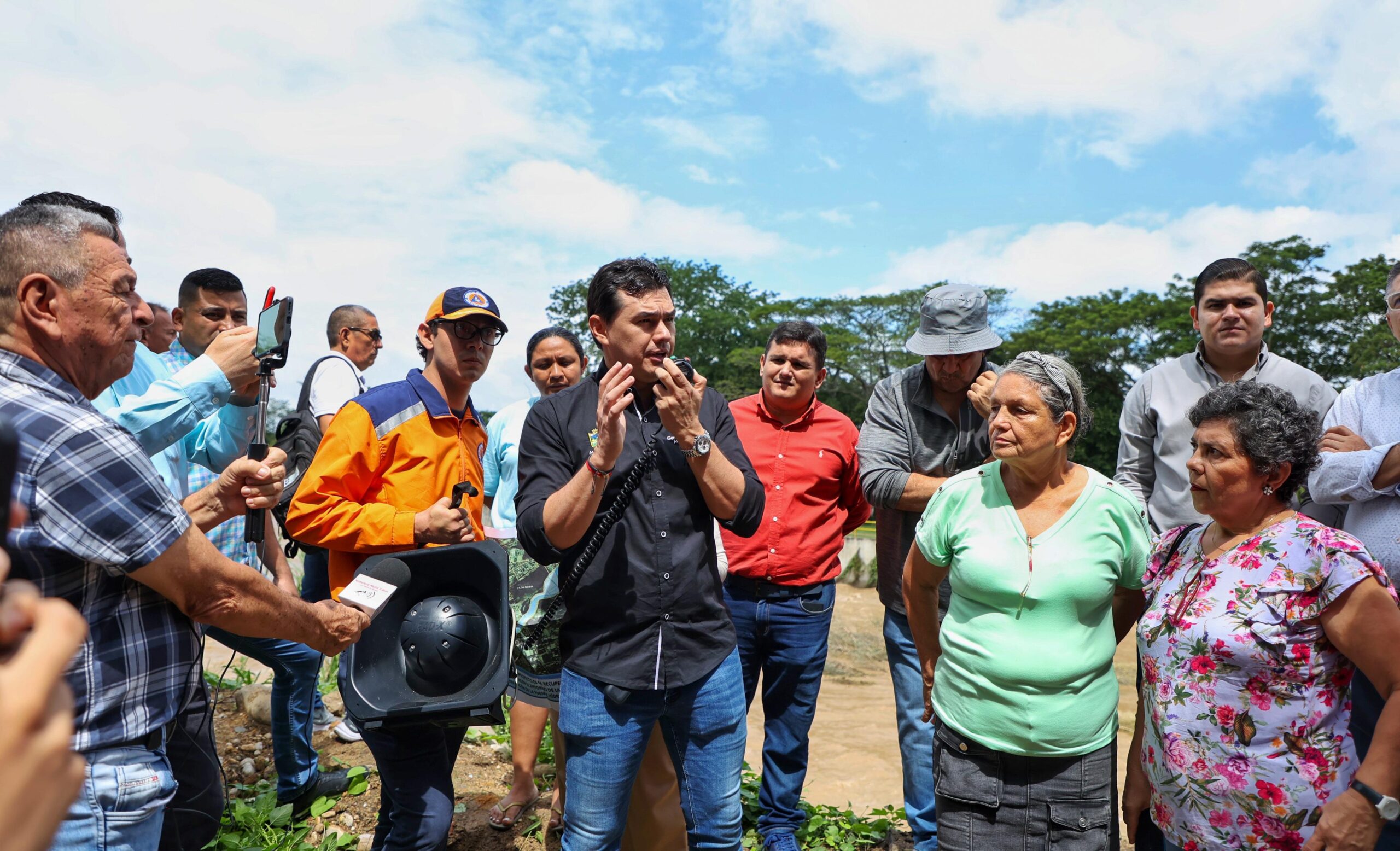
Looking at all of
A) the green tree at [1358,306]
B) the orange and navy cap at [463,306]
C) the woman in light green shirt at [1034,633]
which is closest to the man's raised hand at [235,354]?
the orange and navy cap at [463,306]

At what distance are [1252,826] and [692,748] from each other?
1.59 metres

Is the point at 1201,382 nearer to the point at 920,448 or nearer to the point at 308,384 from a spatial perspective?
the point at 920,448

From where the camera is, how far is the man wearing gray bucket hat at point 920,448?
3.91m

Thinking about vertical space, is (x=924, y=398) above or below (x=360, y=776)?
above

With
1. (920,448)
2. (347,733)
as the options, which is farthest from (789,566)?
(347,733)

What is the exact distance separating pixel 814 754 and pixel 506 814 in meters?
2.91

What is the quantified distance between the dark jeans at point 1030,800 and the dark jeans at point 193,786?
2.23 meters

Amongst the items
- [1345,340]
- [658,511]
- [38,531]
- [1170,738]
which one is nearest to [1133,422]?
[1170,738]

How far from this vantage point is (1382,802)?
91.8 inches

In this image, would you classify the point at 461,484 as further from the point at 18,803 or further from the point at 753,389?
the point at 753,389

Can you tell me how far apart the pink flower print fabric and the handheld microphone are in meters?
2.34

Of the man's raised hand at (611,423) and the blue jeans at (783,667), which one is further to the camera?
the blue jeans at (783,667)

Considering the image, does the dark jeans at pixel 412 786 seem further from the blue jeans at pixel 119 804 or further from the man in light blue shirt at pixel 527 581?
the blue jeans at pixel 119 804

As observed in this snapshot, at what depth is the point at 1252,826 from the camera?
243cm
